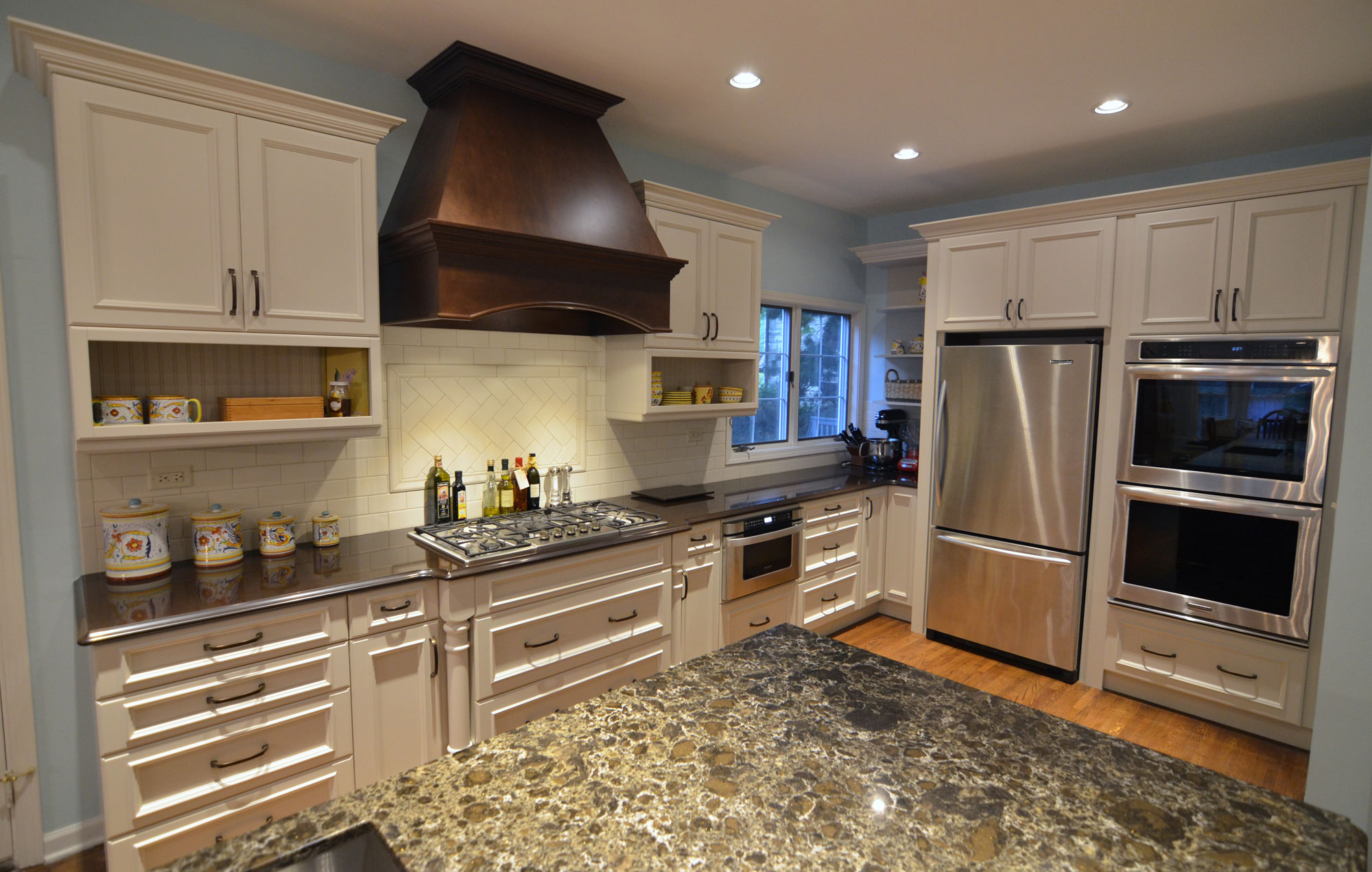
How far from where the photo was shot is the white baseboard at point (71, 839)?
2193 millimetres

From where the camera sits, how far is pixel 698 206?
3408 mm

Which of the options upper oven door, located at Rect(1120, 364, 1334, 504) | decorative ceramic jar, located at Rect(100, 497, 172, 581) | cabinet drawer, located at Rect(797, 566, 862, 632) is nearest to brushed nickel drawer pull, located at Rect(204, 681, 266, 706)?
decorative ceramic jar, located at Rect(100, 497, 172, 581)

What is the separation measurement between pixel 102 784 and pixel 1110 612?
13.2 ft

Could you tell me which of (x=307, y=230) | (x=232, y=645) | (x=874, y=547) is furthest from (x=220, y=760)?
(x=874, y=547)

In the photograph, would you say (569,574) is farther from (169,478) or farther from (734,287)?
(734,287)

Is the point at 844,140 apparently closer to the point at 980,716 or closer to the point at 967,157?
the point at 967,157

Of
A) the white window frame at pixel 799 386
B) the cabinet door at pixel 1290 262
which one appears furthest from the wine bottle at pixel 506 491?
the cabinet door at pixel 1290 262

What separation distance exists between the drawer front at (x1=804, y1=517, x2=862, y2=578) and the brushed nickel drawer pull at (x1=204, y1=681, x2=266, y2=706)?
2580 mm

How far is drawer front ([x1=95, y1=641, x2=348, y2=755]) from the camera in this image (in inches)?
72.8

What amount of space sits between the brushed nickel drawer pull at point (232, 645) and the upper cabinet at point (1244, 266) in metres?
3.80

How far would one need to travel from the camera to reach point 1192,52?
2.47 metres

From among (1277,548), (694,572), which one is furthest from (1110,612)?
(694,572)

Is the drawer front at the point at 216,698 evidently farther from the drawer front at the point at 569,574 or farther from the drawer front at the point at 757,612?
the drawer front at the point at 757,612

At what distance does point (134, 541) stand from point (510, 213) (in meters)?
1.59
